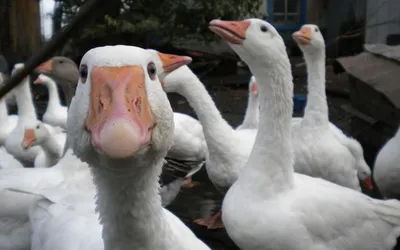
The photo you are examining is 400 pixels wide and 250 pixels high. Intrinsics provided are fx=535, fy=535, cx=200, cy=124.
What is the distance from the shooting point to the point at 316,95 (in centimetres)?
432

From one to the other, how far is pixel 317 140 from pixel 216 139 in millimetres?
768

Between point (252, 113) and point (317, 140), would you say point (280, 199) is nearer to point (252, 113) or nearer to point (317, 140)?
point (317, 140)

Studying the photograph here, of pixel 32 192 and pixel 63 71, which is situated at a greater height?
pixel 63 71

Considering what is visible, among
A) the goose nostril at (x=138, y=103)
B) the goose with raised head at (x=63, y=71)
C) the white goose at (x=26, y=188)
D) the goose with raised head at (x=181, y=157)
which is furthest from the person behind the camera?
the goose with raised head at (x=181, y=157)

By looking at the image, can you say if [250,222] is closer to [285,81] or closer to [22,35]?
[285,81]

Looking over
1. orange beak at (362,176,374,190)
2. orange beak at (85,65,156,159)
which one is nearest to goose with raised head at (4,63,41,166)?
orange beak at (362,176,374,190)

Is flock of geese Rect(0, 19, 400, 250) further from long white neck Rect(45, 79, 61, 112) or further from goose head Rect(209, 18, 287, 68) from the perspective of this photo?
long white neck Rect(45, 79, 61, 112)

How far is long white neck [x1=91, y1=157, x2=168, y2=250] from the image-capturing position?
1509mm

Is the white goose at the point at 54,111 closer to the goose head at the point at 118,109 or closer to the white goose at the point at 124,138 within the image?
the white goose at the point at 124,138

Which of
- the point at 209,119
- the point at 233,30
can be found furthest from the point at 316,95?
the point at 233,30

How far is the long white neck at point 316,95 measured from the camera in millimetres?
4215

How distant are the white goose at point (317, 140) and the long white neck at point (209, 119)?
57cm

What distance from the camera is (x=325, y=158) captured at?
394 centimetres

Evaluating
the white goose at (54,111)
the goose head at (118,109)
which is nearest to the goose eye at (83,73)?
the goose head at (118,109)
